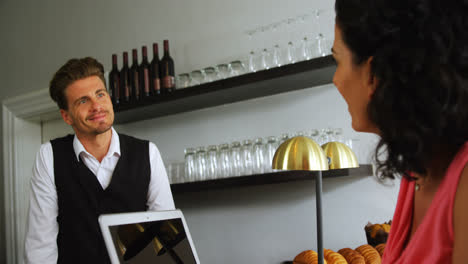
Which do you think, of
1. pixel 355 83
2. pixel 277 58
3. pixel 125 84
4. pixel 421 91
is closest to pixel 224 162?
pixel 277 58

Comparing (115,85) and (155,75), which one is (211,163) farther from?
(115,85)

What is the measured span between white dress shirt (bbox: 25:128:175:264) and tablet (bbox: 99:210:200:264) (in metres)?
0.52

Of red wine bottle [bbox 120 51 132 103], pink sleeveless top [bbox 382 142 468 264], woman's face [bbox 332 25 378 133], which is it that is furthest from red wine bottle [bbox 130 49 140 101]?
pink sleeveless top [bbox 382 142 468 264]

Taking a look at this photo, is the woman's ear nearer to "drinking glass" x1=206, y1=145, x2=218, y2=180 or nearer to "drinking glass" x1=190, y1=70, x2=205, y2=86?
"drinking glass" x1=206, y1=145, x2=218, y2=180

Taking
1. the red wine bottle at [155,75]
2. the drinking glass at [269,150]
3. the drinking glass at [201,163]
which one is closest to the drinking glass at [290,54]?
the drinking glass at [269,150]

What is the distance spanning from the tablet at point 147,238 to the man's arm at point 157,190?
0.48 meters

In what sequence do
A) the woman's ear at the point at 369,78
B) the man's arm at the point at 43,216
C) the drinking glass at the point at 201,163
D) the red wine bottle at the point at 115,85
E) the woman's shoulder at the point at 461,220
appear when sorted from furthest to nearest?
the red wine bottle at the point at 115,85 → the drinking glass at the point at 201,163 → the man's arm at the point at 43,216 → the woman's ear at the point at 369,78 → the woman's shoulder at the point at 461,220

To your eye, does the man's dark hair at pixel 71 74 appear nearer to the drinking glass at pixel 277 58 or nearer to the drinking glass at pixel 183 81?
the drinking glass at pixel 183 81

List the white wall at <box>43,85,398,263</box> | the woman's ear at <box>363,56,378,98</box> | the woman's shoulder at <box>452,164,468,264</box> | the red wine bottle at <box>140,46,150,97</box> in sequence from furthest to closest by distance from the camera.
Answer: the red wine bottle at <box>140,46,150,97</box>, the white wall at <box>43,85,398,263</box>, the woman's ear at <box>363,56,378,98</box>, the woman's shoulder at <box>452,164,468,264</box>

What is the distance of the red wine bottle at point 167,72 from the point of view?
93.4 inches

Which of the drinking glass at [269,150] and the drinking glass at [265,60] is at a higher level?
the drinking glass at [265,60]

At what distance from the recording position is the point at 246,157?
2.12 metres

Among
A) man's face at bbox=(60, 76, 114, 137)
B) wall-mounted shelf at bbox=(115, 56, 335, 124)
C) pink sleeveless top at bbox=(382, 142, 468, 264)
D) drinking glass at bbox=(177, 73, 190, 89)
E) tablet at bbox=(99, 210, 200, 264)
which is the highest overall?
drinking glass at bbox=(177, 73, 190, 89)

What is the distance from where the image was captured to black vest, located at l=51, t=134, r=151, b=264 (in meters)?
1.68
